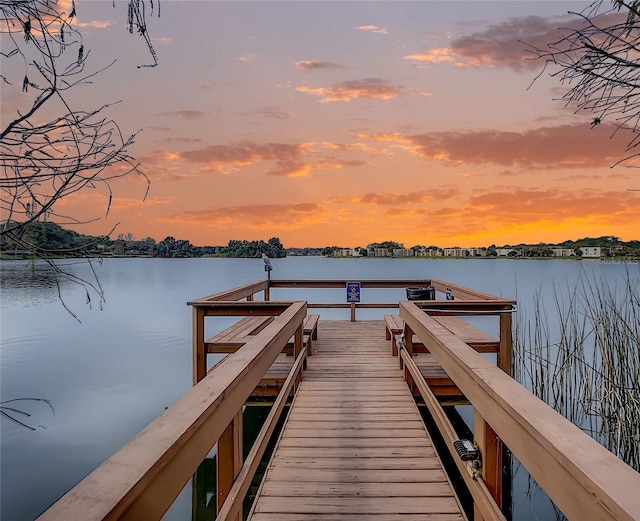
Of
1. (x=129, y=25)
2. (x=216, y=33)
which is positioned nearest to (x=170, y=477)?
(x=129, y=25)

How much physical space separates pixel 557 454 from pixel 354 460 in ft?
6.99

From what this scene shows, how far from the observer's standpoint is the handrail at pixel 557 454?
81 centimetres

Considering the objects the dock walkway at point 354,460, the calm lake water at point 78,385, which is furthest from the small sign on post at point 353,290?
the dock walkway at point 354,460

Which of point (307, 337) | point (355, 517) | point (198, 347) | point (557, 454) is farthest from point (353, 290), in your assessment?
point (557, 454)

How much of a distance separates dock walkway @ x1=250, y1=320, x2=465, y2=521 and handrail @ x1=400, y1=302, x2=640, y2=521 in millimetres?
1043

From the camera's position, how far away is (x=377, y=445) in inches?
124

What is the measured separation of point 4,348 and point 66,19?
19.3 m

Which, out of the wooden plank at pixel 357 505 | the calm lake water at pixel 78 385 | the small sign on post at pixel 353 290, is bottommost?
the calm lake water at pixel 78 385

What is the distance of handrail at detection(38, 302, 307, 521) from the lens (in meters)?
0.77

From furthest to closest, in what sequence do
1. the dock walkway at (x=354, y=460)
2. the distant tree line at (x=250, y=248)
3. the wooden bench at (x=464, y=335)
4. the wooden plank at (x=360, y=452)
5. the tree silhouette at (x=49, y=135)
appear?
the distant tree line at (x=250, y=248) → the wooden bench at (x=464, y=335) → the wooden plank at (x=360, y=452) → the dock walkway at (x=354, y=460) → the tree silhouette at (x=49, y=135)

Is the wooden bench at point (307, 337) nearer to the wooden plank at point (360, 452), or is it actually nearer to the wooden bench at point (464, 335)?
the wooden bench at point (464, 335)

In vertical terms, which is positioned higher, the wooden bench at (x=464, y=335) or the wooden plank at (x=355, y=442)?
the wooden bench at (x=464, y=335)

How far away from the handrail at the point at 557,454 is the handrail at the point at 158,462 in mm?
845

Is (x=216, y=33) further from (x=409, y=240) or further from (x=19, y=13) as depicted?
(x=409, y=240)
